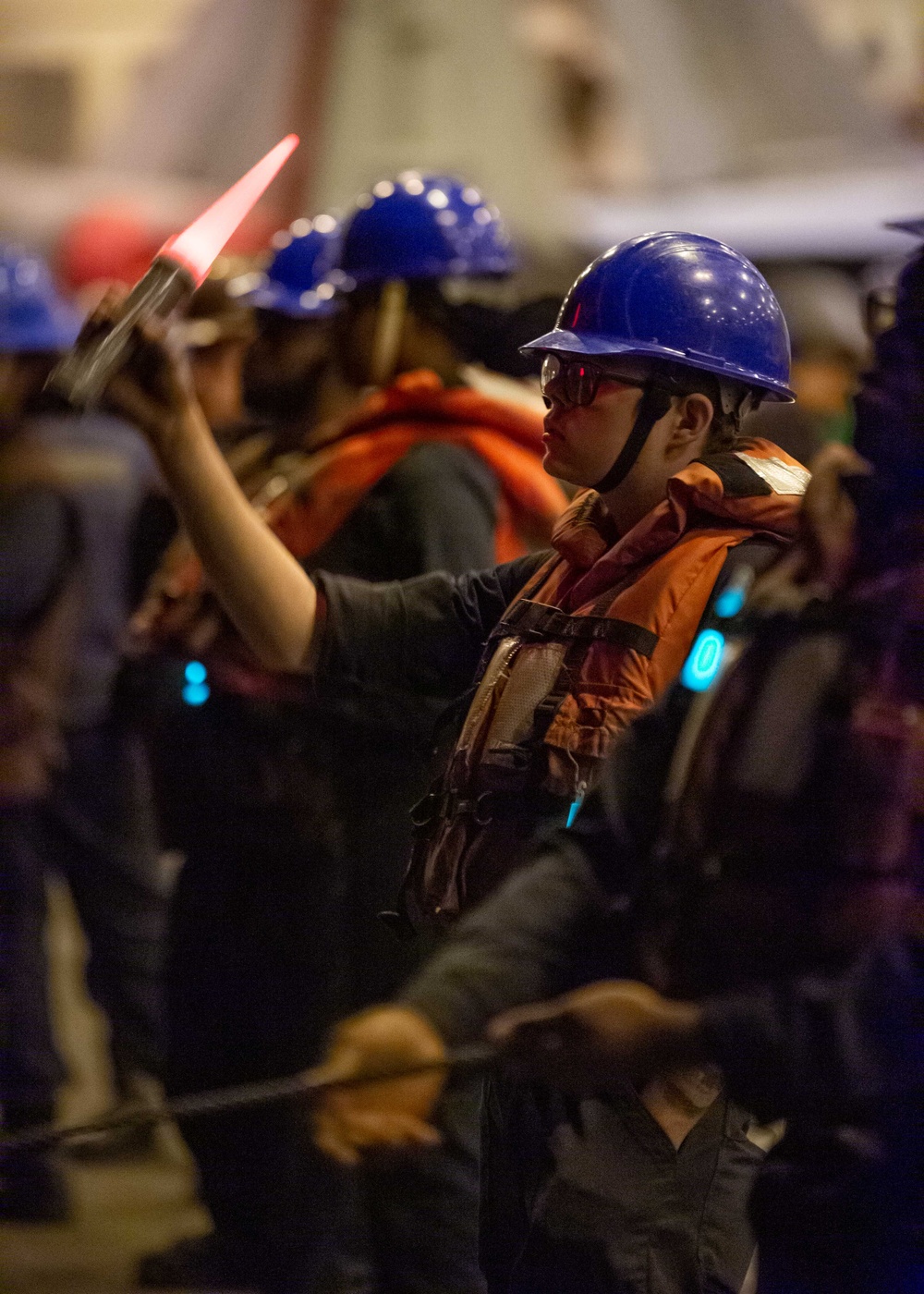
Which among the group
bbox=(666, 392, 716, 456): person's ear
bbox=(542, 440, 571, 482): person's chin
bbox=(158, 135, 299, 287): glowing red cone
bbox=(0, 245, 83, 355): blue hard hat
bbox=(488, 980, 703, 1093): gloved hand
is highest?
bbox=(158, 135, 299, 287): glowing red cone

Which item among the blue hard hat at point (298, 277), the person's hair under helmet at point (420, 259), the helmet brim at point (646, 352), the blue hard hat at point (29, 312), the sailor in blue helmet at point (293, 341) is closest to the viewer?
the helmet brim at point (646, 352)

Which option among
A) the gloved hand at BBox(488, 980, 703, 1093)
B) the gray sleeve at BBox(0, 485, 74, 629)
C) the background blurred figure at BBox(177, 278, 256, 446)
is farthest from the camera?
the background blurred figure at BBox(177, 278, 256, 446)

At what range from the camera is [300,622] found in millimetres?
2113

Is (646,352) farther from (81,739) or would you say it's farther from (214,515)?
(81,739)

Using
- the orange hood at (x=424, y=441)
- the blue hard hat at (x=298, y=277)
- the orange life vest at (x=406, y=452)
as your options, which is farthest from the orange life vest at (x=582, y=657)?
the blue hard hat at (x=298, y=277)

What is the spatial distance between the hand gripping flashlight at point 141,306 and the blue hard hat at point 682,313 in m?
0.34

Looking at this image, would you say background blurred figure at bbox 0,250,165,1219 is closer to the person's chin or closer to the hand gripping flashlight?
the hand gripping flashlight

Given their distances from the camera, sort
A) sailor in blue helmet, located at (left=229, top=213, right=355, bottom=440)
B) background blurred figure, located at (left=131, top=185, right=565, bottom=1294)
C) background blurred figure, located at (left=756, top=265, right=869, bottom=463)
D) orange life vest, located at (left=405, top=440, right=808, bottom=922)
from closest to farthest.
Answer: orange life vest, located at (left=405, top=440, right=808, bottom=922) < background blurred figure, located at (left=131, top=185, right=565, bottom=1294) < background blurred figure, located at (left=756, top=265, right=869, bottom=463) < sailor in blue helmet, located at (left=229, top=213, right=355, bottom=440)

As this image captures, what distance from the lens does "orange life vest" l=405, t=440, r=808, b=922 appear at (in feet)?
5.48

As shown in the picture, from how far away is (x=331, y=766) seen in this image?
9.57ft

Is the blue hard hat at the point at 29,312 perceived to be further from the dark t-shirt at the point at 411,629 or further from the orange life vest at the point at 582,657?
the orange life vest at the point at 582,657

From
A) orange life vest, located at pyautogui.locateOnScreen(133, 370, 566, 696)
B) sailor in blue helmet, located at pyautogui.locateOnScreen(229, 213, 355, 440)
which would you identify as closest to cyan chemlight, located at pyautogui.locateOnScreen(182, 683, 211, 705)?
orange life vest, located at pyautogui.locateOnScreen(133, 370, 566, 696)

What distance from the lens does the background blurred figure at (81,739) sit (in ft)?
13.1

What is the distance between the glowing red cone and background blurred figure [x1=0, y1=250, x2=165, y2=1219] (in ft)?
6.99
